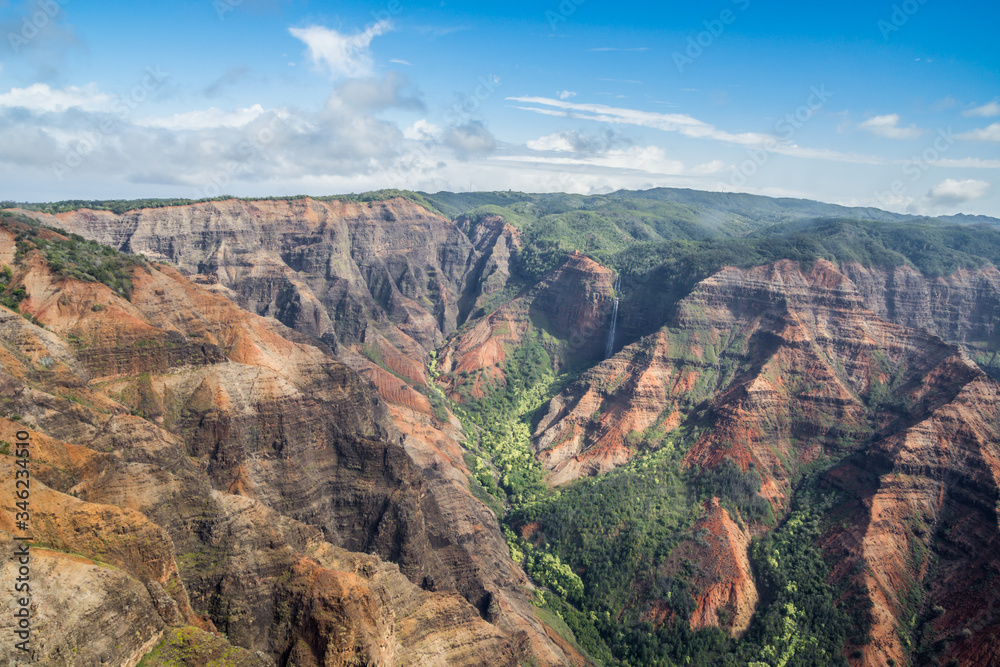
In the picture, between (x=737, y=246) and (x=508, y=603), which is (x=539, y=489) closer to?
(x=508, y=603)

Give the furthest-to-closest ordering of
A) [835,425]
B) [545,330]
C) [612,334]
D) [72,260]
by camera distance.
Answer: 1. [545,330]
2. [612,334]
3. [835,425]
4. [72,260]

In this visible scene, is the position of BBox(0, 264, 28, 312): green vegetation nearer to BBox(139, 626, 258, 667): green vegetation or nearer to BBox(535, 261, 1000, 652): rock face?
BBox(139, 626, 258, 667): green vegetation

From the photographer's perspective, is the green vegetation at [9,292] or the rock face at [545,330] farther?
the rock face at [545,330]

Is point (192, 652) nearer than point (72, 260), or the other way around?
point (192, 652)

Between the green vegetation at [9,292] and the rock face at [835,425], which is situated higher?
the green vegetation at [9,292]

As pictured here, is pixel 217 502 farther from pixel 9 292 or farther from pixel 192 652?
pixel 9 292

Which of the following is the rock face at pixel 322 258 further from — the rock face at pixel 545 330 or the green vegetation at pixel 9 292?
the green vegetation at pixel 9 292

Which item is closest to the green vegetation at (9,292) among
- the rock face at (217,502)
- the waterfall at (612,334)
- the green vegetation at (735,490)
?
the rock face at (217,502)

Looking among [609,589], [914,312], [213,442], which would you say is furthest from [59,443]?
[914,312]

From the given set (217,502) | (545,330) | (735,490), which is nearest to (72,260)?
(217,502)
